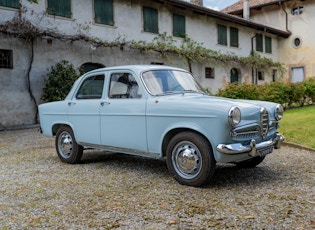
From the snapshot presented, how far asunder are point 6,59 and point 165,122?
10.8 m

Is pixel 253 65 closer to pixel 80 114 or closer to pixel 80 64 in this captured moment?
pixel 80 64

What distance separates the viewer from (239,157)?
15.0ft

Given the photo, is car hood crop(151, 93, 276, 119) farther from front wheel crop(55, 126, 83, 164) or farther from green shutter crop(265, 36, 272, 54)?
green shutter crop(265, 36, 272, 54)

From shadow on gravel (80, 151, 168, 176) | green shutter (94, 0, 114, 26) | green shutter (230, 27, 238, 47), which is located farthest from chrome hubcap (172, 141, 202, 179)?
green shutter (230, 27, 238, 47)

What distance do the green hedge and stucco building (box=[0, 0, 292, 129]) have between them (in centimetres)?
500

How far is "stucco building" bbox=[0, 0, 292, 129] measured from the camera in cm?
1352

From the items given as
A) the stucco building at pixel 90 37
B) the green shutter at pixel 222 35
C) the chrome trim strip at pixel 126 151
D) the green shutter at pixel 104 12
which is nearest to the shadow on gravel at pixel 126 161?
the chrome trim strip at pixel 126 151

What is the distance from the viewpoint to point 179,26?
1997 centimetres

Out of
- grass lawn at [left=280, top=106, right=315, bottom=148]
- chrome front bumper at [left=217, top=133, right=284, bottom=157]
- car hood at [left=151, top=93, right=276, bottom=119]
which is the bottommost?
grass lawn at [left=280, top=106, right=315, bottom=148]

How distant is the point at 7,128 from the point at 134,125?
9.36 meters

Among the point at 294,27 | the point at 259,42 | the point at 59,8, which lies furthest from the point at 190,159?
the point at 294,27

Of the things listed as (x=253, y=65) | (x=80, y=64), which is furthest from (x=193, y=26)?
(x=80, y=64)

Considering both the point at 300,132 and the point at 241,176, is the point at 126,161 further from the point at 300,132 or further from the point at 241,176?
the point at 300,132

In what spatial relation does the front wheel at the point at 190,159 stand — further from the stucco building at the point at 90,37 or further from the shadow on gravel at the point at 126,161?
the stucco building at the point at 90,37
